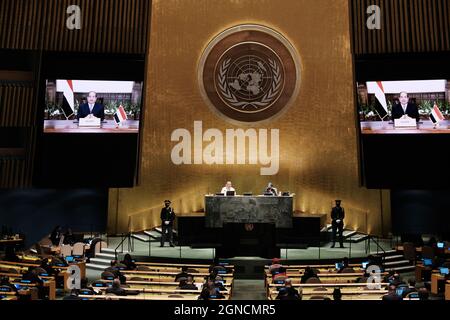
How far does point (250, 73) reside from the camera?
18578mm

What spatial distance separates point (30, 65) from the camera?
16.6 m

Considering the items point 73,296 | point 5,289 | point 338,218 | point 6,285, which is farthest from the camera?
point 338,218

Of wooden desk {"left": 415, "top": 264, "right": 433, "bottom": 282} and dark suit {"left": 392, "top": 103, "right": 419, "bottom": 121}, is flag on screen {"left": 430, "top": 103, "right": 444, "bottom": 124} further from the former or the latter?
wooden desk {"left": 415, "top": 264, "right": 433, "bottom": 282}

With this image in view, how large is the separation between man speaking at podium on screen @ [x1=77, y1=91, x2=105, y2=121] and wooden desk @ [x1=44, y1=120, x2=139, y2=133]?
0.92ft

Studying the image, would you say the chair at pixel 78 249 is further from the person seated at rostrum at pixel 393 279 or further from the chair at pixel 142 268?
the person seated at rostrum at pixel 393 279

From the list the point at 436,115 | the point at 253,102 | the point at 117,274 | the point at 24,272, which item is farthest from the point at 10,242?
the point at 436,115

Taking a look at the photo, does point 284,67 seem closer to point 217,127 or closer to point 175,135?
point 217,127

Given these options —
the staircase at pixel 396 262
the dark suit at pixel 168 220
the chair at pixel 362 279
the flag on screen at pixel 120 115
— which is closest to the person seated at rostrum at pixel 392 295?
the chair at pixel 362 279

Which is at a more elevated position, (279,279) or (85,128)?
(85,128)

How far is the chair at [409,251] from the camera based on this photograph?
47.9ft

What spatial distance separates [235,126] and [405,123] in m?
6.48

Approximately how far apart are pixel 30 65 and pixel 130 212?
6028 mm

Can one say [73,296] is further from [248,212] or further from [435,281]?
[435,281]
